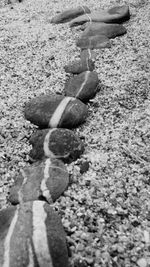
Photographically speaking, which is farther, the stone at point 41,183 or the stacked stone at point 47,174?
the stone at point 41,183

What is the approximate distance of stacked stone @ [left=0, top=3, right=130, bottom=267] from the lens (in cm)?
153

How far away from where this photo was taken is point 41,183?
6.33 ft

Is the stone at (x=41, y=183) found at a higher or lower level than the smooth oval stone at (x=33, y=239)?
lower

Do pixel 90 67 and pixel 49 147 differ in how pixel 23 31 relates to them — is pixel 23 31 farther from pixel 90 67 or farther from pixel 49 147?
pixel 49 147

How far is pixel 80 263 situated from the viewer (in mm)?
1603

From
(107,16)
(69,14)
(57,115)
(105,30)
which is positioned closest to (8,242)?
(57,115)

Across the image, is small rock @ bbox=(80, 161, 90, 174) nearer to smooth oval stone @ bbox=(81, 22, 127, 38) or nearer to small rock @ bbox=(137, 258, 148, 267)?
small rock @ bbox=(137, 258, 148, 267)

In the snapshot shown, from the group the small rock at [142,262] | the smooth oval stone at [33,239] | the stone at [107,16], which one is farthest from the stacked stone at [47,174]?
the stone at [107,16]

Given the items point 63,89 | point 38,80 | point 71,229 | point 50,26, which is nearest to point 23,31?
point 50,26

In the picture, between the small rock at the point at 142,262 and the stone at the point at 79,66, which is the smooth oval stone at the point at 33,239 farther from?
the stone at the point at 79,66

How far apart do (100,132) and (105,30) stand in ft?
5.63

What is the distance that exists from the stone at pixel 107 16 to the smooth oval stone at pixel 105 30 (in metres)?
0.22

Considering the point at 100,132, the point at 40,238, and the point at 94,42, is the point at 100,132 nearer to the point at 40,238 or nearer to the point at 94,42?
the point at 40,238

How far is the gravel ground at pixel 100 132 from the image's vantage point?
1.73 m
